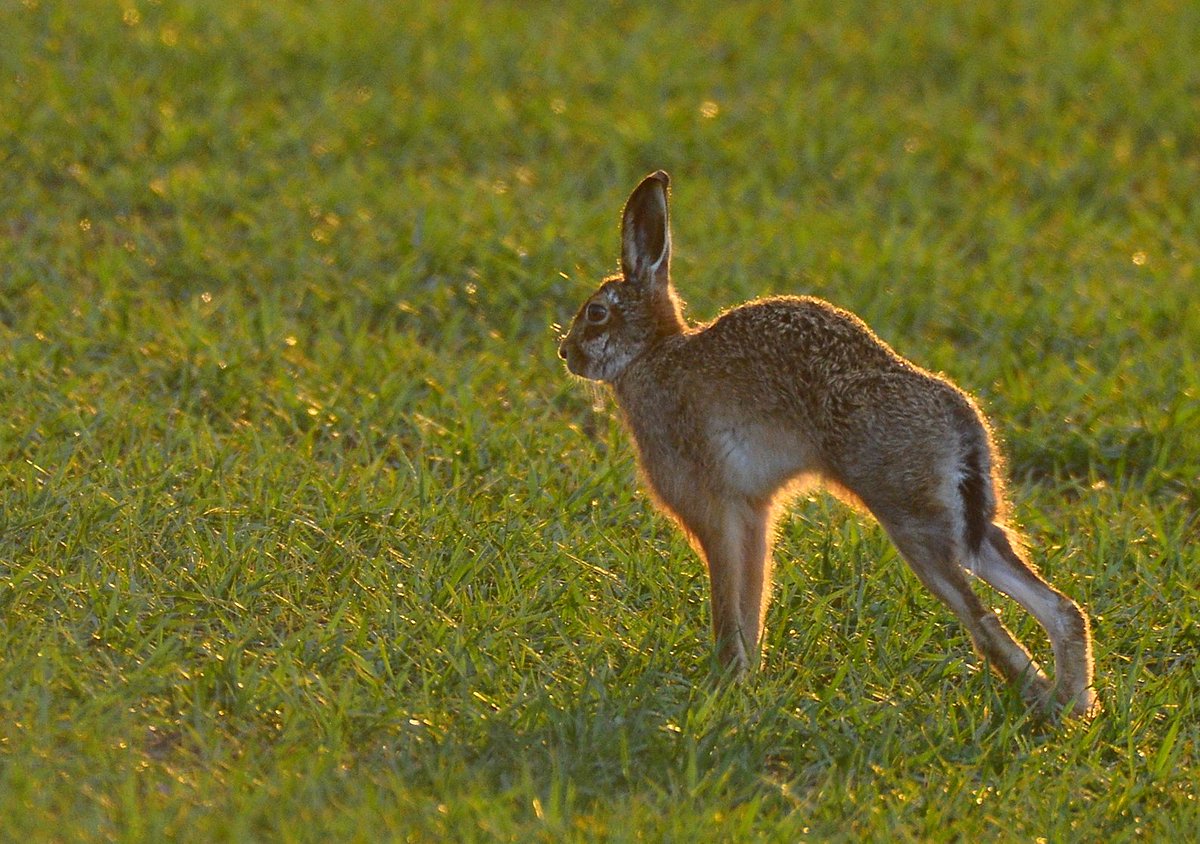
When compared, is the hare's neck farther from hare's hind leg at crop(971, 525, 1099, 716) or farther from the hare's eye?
hare's hind leg at crop(971, 525, 1099, 716)

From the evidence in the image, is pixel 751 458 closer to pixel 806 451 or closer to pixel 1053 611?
pixel 806 451

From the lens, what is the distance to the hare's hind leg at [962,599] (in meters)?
4.41

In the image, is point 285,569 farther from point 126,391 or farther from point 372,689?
point 126,391

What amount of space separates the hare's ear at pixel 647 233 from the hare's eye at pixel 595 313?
11 cm

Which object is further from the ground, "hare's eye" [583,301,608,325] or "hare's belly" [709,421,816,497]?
"hare's eye" [583,301,608,325]

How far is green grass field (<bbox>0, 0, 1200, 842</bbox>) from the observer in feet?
13.6

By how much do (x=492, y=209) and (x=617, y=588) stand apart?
2.97 meters

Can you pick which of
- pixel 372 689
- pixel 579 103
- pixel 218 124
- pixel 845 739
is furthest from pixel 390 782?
pixel 579 103

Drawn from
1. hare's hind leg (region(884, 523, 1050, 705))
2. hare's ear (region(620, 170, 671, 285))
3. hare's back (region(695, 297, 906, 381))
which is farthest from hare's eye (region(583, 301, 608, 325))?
hare's hind leg (region(884, 523, 1050, 705))

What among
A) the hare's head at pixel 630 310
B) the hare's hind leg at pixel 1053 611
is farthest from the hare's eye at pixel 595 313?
the hare's hind leg at pixel 1053 611

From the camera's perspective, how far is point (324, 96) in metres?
8.66

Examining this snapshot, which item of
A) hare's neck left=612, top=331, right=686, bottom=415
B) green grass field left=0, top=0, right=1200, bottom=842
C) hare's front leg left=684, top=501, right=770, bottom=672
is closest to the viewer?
green grass field left=0, top=0, right=1200, bottom=842

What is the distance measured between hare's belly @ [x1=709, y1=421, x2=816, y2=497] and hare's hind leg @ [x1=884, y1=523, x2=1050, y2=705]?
0.34 metres

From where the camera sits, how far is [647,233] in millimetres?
5051
